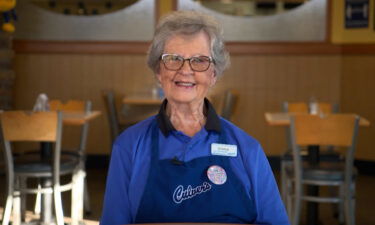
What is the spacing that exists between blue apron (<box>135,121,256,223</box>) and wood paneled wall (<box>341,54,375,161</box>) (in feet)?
19.2

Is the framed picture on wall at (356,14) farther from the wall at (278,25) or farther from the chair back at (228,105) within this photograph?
the chair back at (228,105)

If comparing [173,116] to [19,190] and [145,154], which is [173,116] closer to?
[145,154]

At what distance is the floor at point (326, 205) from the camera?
5422 mm

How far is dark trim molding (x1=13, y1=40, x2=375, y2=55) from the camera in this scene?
25.9ft

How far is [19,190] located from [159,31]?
2.82 metres

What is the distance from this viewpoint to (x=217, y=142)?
2.09 m

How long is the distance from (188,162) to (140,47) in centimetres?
601

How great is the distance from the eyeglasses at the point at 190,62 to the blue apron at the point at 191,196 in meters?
0.30

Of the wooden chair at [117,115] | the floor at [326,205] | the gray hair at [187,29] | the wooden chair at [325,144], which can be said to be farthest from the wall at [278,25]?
the gray hair at [187,29]

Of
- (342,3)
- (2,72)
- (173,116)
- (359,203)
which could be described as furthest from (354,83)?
(173,116)

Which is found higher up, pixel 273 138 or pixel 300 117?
pixel 300 117

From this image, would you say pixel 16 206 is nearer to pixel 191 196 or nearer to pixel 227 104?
pixel 191 196

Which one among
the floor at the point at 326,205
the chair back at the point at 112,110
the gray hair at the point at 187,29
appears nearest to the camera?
the gray hair at the point at 187,29

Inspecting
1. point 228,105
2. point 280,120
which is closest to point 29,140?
point 280,120
